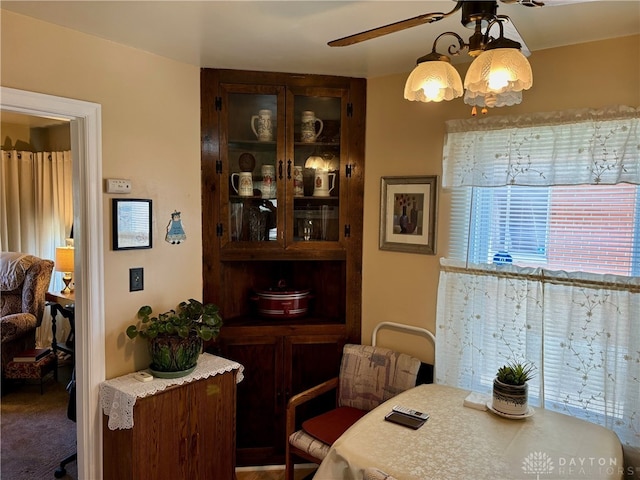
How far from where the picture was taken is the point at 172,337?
7.29 ft

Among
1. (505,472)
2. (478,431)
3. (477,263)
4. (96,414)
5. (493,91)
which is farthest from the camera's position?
(477,263)

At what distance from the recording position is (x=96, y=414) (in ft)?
7.21

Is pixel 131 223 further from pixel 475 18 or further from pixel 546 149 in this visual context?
pixel 546 149

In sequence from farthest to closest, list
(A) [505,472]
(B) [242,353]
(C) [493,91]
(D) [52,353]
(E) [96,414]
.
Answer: (D) [52,353], (B) [242,353], (E) [96,414], (A) [505,472], (C) [493,91]

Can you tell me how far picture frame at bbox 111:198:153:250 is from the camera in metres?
2.22

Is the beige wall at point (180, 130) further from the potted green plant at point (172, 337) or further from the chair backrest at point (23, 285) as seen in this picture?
the chair backrest at point (23, 285)

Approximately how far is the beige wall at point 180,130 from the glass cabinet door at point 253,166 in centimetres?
18

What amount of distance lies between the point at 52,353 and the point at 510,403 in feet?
12.1

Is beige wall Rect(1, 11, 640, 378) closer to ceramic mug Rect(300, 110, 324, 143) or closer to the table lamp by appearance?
ceramic mug Rect(300, 110, 324, 143)

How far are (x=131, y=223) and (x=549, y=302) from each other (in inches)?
82.3

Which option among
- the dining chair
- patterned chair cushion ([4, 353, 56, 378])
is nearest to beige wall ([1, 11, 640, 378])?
the dining chair

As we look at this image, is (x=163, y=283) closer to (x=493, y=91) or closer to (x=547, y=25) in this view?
(x=493, y=91)

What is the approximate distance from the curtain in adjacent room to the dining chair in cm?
327

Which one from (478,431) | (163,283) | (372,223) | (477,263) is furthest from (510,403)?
(163,283)
